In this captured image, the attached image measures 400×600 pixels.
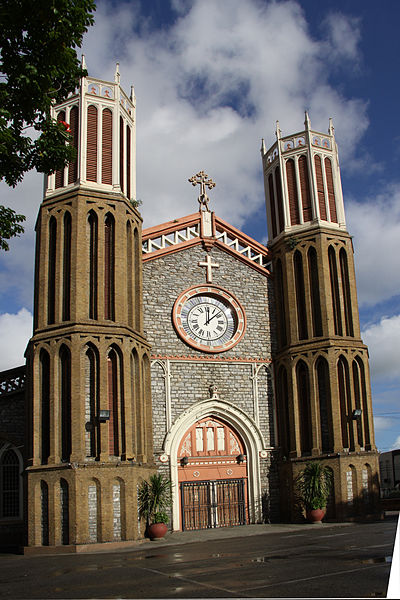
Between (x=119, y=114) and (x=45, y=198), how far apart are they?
4417 mm

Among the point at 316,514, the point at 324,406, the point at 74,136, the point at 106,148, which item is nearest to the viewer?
the point at 316,514

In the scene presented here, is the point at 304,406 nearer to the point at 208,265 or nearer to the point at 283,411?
the point at 283,411

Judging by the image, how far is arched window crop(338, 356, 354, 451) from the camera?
2344cm

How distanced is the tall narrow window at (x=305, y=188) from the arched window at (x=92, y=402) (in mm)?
11368

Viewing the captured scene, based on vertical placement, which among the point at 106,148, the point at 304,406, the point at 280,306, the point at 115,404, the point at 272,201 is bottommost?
the point at 304,406

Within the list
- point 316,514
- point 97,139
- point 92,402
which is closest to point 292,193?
point 97,139

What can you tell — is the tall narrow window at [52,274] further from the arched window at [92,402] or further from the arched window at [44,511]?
the arched window at [44,511]

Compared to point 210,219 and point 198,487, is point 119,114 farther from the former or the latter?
point 198,487

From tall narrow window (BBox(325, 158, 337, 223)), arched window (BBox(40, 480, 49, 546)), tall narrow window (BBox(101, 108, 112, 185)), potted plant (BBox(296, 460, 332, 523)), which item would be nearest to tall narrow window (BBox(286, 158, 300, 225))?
tall narrow window (BBox(325, 158, 337, 223))

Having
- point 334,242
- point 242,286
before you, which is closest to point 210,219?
point 242,286

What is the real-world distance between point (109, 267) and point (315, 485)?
10.8 m

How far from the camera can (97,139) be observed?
23.0m

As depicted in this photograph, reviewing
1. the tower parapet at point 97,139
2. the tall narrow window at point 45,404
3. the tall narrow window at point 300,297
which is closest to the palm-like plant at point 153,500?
the tall narrow window at point 45,404

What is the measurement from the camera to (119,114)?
2375 centimetres
